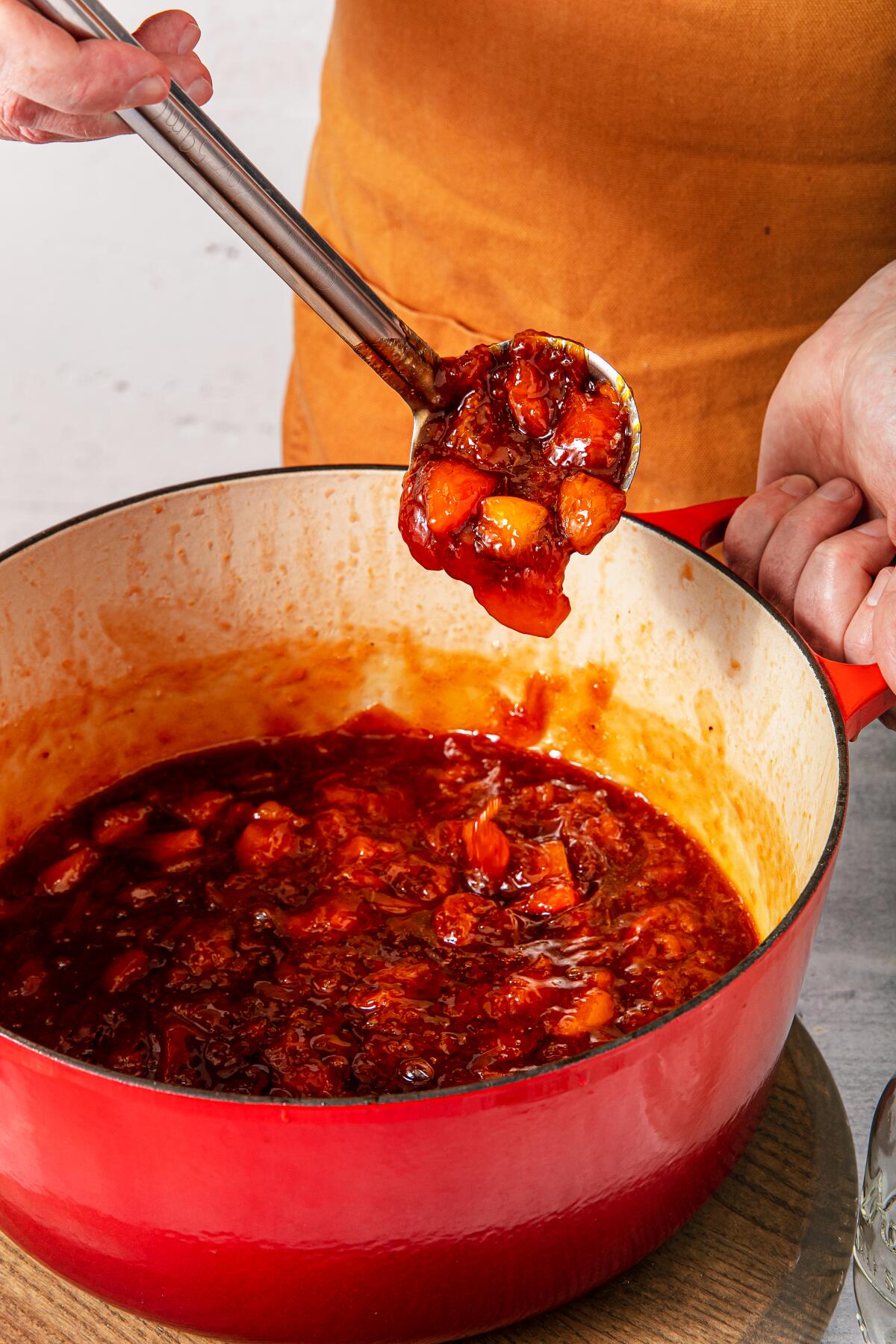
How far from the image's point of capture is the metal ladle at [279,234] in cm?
97

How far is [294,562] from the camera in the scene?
1.46 meters

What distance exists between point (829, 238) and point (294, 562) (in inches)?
29.9

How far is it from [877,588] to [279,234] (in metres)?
0.62

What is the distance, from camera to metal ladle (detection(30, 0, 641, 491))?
3.20 ft

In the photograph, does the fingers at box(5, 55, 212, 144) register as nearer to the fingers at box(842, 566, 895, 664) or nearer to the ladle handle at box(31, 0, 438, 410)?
the ladle handle at box(31, 0, 438, 410)

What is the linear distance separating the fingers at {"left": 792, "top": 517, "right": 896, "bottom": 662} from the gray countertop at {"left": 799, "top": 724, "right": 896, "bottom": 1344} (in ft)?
0.88

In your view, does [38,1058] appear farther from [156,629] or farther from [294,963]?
[156,629]

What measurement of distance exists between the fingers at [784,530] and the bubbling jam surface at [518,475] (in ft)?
0.71

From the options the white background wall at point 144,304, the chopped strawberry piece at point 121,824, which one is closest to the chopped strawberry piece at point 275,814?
the chopped strawberry piece at point 121,824

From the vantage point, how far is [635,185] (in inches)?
62.9

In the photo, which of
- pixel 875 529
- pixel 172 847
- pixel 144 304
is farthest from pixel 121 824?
pixel 144 304

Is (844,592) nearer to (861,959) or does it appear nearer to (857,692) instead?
(857,692)

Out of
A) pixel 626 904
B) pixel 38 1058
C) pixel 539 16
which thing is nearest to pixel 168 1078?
pixel 38 1058

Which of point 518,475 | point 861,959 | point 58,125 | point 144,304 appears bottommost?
point 861,959
